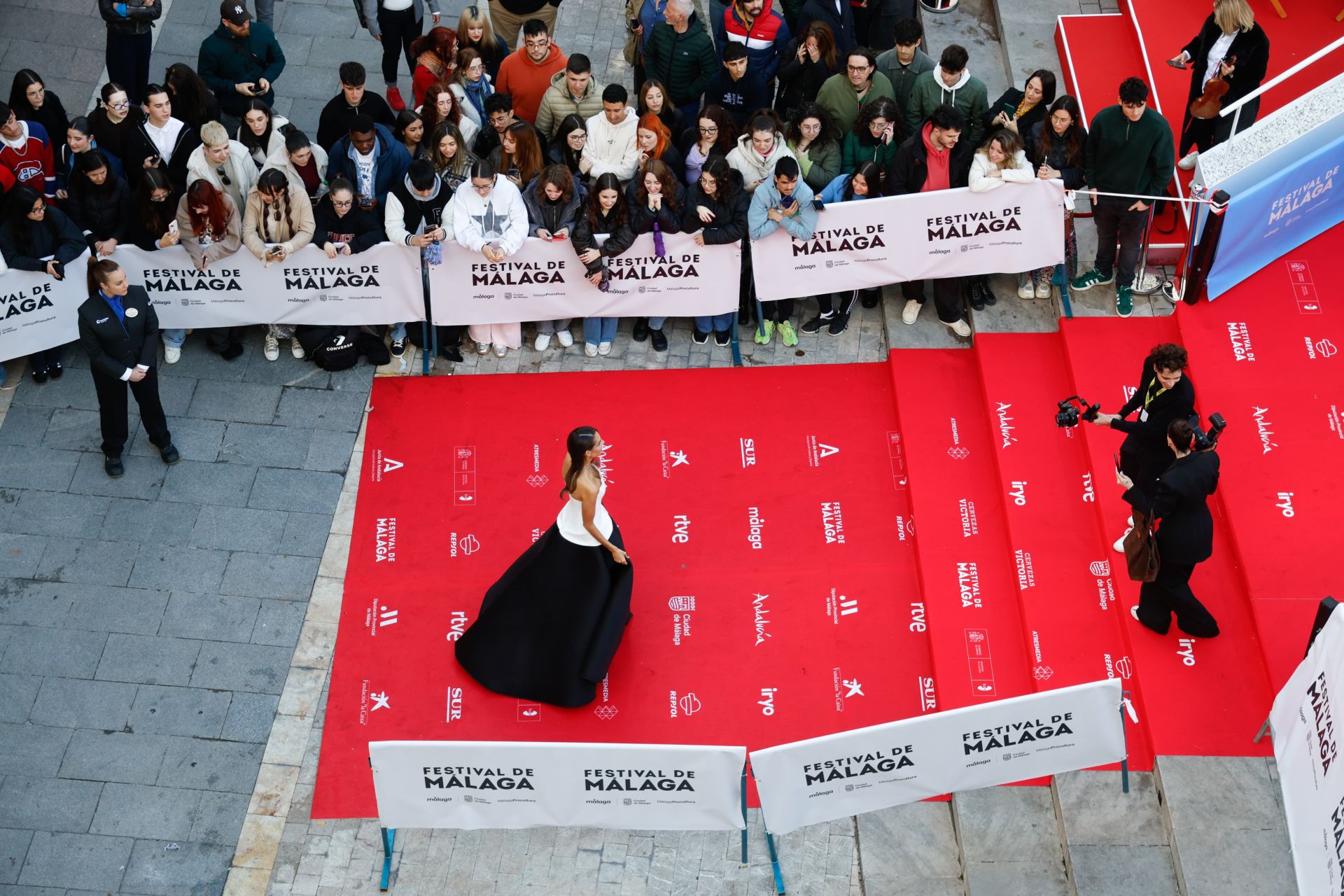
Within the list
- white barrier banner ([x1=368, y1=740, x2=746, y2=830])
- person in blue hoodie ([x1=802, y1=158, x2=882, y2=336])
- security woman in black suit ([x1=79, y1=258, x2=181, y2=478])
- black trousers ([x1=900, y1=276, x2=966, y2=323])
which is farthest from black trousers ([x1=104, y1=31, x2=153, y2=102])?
white barrier banner ([x1=368, y1=740, x2=746, y2=830])

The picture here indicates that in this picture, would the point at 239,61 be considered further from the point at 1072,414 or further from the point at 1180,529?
the point at 1180,529

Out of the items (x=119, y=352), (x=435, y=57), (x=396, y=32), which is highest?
(x=435, y=57)

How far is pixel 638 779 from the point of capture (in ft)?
24.9

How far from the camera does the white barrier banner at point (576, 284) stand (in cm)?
1058

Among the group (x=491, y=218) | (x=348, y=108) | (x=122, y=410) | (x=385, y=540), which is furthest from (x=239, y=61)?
(x=385, y=540)

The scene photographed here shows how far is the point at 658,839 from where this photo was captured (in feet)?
28.0

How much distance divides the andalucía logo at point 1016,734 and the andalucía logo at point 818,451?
299 cm

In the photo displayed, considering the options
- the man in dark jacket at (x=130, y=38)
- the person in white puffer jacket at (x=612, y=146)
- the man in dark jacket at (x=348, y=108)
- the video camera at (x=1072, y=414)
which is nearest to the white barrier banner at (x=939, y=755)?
the video camera at (x=1072, y=414)

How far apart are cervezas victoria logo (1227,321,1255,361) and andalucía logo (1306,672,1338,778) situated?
3.28 metres

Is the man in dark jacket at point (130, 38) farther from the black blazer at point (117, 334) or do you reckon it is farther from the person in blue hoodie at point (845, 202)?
the person in blue hoodie at point (845, 202)

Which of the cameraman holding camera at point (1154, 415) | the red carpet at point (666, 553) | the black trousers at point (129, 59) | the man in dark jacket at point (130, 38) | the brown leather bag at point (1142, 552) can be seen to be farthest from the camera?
the black trousers at point (129, 59)

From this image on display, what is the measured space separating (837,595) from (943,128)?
3132 millimetres

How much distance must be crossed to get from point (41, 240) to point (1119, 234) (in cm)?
731

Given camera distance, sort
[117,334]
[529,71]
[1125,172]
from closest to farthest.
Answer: [117,334], [1125,172], [529,71]
